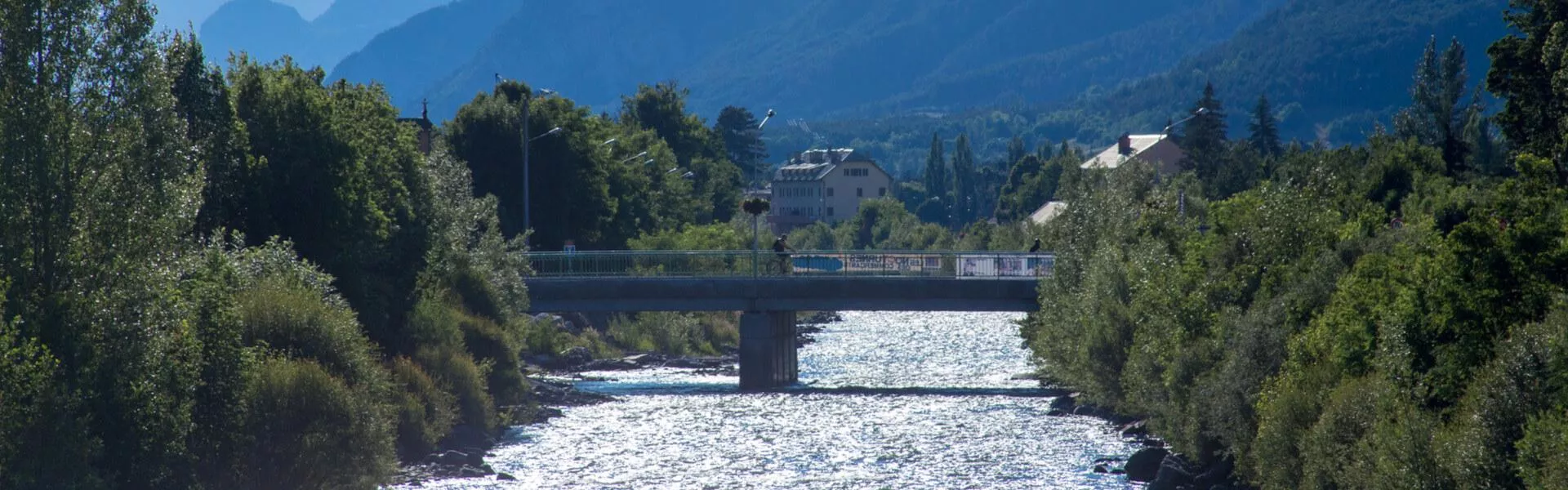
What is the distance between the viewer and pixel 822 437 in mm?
50438

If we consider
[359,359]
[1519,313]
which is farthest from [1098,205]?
[1519,313]

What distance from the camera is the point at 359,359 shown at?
38375 millimetres

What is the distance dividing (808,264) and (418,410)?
1004 inches

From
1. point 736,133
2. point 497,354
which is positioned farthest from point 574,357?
point 736,133

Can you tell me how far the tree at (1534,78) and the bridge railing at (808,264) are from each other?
23201 millimetres

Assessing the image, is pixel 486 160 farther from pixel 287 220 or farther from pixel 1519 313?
pixel 1519 313

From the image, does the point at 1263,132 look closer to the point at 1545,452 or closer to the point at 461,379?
the point at 461,379

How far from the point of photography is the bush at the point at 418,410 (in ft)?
146

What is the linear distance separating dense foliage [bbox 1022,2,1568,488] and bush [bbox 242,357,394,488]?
18.2 metres

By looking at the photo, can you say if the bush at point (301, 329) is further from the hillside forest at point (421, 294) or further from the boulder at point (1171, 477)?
the boulder at point (1171, 477)

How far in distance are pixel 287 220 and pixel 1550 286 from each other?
31521 mm

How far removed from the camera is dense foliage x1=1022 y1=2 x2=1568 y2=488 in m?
26.0

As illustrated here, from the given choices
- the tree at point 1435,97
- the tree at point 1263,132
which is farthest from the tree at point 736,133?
the tree at point 1435,97

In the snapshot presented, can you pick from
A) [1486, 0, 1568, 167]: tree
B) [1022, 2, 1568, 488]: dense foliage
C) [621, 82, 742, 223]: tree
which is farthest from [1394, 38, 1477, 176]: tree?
[621, 82, 742, 223]: tree
